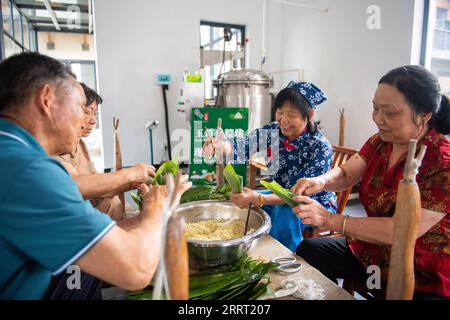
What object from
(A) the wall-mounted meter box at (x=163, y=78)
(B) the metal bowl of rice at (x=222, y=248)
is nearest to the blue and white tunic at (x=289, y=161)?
(B) the metal bowl of rice at (x=222, y=248)

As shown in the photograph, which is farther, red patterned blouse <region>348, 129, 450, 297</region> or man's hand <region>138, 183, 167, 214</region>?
red patterned blouse <region>348, 129, 450, 297</region>

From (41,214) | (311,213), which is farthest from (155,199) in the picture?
(311,213)

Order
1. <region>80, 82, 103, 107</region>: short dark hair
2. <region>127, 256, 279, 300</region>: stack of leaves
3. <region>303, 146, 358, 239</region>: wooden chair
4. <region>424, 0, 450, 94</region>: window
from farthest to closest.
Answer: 1. <region>424, 0, 450, 94</region>: window
2. <region>303, 146, 358, 239</region>: wooden chair
3. <region>80, 82, 103, 107</region>: short dark hair
4. <region>127, 256, 279, 300</region>: stack of leaves

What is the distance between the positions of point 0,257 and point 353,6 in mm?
5148

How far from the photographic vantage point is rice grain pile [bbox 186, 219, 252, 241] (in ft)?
4.24

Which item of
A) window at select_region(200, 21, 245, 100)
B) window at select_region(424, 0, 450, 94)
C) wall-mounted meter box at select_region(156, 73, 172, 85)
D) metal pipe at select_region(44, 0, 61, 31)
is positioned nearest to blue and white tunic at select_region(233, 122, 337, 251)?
window at select_region(424, 0, 450, 94)

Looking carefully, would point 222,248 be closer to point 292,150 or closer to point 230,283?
point 230,283

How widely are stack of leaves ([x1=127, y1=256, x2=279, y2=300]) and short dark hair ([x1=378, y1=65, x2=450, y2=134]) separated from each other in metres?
0.87

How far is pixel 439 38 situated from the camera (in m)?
3.64

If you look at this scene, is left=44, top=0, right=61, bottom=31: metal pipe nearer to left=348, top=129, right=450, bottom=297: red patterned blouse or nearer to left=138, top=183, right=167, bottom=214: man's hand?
left=138, top=183, right=167, bottom=214: man's hand

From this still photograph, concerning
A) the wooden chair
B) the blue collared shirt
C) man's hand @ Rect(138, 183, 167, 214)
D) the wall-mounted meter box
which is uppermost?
the wall-mounted meter box

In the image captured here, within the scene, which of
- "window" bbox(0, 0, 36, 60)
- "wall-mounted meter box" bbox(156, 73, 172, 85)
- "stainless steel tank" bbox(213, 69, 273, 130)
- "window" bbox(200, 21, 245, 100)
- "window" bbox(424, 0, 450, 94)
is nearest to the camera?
"window" bbox(0, 0, 36, 60)

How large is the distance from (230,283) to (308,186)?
0.78 m
